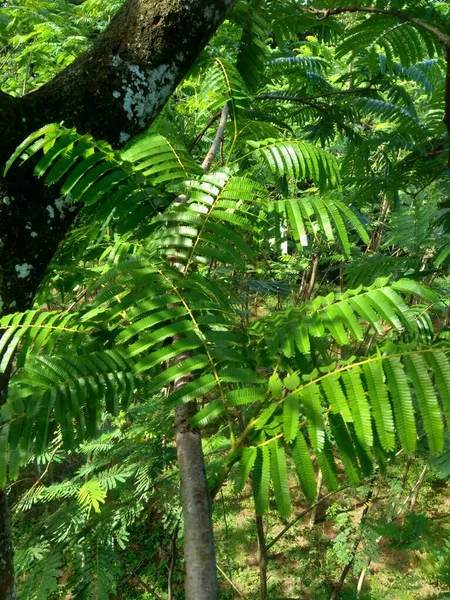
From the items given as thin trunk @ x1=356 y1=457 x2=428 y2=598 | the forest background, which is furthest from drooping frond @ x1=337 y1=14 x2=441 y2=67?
thin trunk @ x1=356 y1=457 x2=428 y2=598

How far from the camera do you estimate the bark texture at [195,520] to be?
0.64 m

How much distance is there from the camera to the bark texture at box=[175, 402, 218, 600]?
64 cm

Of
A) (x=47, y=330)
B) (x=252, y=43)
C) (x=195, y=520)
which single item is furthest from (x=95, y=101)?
(x=195, y=520)

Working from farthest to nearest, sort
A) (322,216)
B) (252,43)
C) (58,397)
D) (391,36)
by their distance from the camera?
(252,43), (391,36), (322,216), (58,397)

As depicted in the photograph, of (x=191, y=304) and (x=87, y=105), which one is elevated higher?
(x=87, y=105)

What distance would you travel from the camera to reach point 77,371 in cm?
83

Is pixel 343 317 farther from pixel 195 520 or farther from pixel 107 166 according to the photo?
pixel 107 166

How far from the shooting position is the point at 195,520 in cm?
67

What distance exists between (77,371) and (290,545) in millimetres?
4841

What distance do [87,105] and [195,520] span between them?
4.20ft

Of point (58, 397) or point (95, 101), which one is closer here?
point (58, 397)

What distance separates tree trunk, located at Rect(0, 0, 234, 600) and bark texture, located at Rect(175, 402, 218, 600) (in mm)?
726

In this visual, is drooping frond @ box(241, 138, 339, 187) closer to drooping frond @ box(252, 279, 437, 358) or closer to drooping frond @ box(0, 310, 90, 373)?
drooping frond @ box(252, 279, 437, 358)

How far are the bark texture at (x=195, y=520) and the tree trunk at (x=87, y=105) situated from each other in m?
0.73
